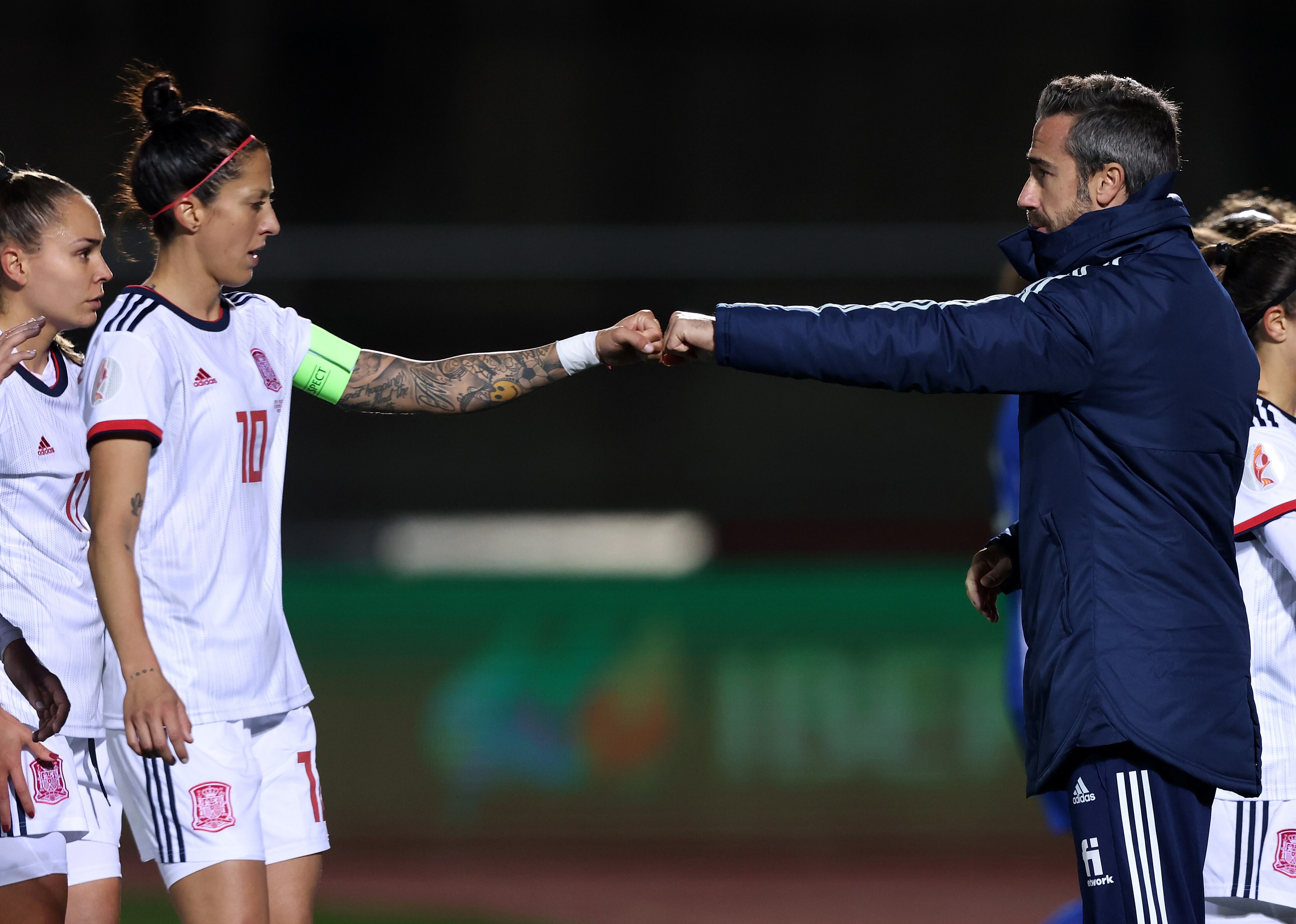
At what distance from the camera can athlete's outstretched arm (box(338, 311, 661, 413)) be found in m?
2.87

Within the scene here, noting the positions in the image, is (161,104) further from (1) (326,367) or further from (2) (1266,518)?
(2) (1266,518)

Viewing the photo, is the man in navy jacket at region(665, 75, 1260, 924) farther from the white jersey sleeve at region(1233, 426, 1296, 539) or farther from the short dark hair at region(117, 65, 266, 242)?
the short dark hair at region(117, 65, 266, 242)

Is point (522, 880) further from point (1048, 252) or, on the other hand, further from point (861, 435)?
point (861, 435)

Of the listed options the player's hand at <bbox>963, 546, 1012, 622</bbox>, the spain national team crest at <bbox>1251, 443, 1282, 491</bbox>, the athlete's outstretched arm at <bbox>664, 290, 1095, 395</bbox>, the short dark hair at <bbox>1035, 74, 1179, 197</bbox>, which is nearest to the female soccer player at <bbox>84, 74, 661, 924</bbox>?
the athlete's outstretched arm at <bbox>664, 290, 1095, 395</bbox>

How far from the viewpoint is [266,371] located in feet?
8.51

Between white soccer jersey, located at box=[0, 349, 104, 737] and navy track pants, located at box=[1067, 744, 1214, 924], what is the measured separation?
1.75 m

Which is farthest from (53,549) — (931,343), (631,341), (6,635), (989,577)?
(989,577)

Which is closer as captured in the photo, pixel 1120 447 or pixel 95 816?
pixel 1120 447

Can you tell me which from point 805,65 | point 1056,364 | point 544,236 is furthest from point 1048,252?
point 805,65

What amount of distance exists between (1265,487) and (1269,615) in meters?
0.27

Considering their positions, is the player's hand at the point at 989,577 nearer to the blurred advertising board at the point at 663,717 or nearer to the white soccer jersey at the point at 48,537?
the white soccer jersey at the point at 48,537

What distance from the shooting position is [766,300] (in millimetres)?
16812

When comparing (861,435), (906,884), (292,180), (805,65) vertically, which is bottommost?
(906,884)

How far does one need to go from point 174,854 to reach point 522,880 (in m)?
3.38
